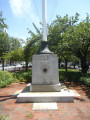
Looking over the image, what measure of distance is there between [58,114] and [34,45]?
8.33 metres

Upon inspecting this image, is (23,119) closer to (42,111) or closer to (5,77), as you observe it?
(42,111)

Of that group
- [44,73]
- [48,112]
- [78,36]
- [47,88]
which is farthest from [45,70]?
[78,36]

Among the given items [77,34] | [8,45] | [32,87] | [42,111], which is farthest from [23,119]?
[8,45]

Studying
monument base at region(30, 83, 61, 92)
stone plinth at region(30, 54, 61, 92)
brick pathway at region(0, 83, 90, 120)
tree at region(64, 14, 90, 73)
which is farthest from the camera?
tree at region(64, 14, 90, 73)

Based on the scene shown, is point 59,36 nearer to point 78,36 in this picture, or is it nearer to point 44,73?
point 78,36

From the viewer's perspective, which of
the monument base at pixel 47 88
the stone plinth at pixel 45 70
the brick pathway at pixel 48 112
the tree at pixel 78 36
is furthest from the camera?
the tree at pixel 78 36

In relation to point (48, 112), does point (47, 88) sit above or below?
above

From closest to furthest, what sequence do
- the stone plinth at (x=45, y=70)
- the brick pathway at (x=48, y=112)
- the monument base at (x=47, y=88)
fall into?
the brick pathway at (x=48, y=112)
the monument base at (x=47, y=88)
the stone plinth at (x=45, y=70)

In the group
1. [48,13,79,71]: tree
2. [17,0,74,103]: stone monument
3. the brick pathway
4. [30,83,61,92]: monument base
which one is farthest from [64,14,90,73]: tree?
the brick pathway

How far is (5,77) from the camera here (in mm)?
9242

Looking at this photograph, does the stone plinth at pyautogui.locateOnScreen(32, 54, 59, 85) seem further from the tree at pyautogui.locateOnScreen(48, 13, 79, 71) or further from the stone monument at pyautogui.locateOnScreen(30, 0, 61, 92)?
the tree at pyautogui.locateOnScreen(48, 13, 79, 71)

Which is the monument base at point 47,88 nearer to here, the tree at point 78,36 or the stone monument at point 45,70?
the stone monument at point 45,70

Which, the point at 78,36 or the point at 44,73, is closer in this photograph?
the point at 44,73

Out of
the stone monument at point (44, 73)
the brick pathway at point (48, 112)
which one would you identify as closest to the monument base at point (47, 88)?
the stone monument at point (44, 73)
